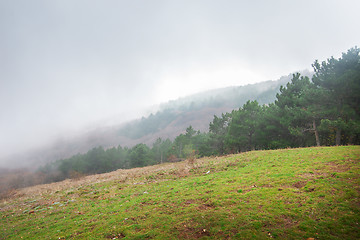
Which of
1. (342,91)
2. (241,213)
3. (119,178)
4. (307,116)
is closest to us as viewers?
(241,213)

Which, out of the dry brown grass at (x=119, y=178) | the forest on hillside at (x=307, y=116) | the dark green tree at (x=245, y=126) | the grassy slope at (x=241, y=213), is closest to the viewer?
the grassy slope at (x=241, y=213)

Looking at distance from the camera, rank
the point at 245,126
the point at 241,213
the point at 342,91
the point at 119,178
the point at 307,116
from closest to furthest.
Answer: the point at 241,213, the point at 342,91, the point at 119,178, the point at 307,116, the point at 245,126

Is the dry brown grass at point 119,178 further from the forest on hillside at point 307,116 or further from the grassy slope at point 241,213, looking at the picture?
the grassy slope at point 241,213

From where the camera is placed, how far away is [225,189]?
547 inches

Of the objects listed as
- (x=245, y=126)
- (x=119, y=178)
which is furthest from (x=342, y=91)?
(x=119, y=178)

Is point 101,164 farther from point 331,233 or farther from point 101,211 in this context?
point 331,233

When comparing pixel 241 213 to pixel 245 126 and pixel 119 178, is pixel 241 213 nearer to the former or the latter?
pixel 119 178

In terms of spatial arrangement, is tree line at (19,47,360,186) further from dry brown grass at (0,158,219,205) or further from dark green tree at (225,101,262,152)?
dry brown grass at (0,158,219,205)

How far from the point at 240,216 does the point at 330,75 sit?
33.1 m

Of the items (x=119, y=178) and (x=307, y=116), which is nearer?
(x=119, y=178)

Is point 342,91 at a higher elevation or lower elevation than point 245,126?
higher

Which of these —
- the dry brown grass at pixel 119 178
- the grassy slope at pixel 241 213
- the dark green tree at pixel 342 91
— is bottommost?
the dry brown grass at pixel 119 178

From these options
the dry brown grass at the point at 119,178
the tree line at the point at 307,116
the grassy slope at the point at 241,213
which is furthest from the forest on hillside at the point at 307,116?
the grassy slope at the point at 241,213

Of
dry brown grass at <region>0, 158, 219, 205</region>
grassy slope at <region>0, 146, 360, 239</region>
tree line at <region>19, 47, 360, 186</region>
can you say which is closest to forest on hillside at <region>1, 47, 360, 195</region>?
tree line at <region>19, 47, 360, 186</region>
